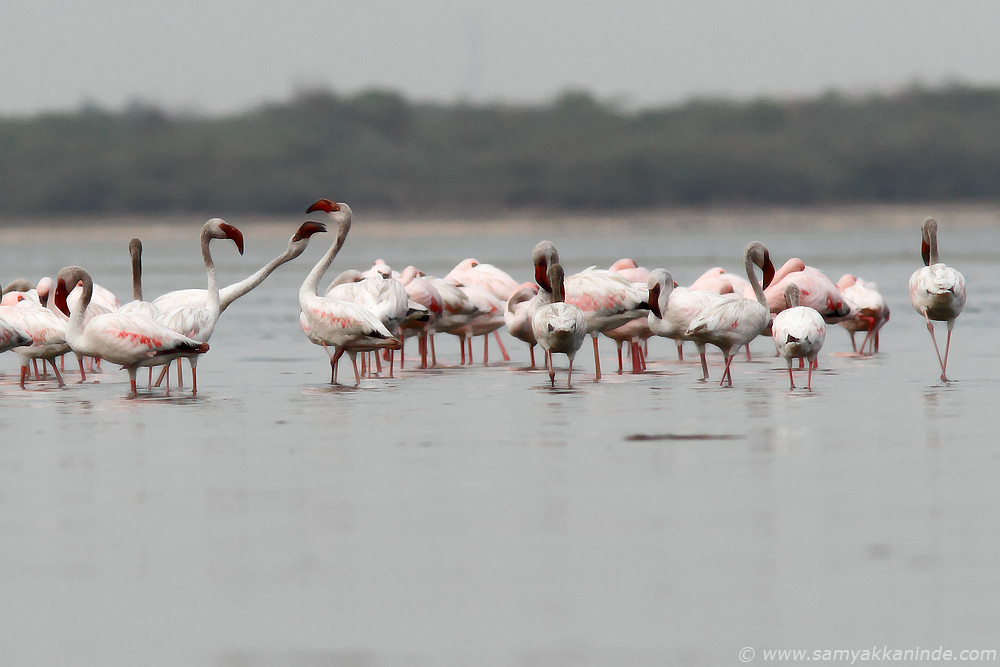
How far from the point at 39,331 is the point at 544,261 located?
15.1ft

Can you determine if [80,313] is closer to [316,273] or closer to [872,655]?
[316,273]

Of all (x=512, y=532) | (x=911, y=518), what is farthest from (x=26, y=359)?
(x=911, y=518)

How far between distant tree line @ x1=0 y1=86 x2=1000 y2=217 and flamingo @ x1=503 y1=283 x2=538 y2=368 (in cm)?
6822

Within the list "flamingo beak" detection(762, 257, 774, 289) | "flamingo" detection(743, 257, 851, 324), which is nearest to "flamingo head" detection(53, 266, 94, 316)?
"flamingo beak" detection(762, 257, 774, 289)

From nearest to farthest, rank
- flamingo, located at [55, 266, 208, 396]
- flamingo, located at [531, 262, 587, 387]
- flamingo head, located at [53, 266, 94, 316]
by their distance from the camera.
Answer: flamingo, located at [55, 266, 208, 396]
flamingo, located at [531, 262, 587, 387]
flamingo head, located at [53, 266, 94, 316]

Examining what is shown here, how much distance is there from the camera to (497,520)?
7.16 metres

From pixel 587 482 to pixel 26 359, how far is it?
7.49m

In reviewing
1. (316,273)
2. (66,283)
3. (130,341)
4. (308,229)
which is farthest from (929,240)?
(66,283)

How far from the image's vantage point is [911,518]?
7070mm

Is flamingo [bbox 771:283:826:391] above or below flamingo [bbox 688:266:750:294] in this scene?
below

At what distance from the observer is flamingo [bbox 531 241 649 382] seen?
1389cm

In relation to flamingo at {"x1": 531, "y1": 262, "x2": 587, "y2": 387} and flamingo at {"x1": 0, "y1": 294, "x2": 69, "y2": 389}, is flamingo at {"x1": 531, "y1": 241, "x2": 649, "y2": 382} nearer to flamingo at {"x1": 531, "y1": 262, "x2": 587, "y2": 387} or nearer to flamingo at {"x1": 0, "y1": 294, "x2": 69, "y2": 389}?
flamingo at {"x1": 531, "y1": 262, "x2": 587, "y2": 387}

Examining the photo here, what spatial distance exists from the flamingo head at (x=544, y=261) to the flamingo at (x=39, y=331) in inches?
169

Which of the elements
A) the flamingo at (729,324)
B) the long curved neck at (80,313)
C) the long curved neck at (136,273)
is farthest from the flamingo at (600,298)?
the long curved neck at (80,313)
